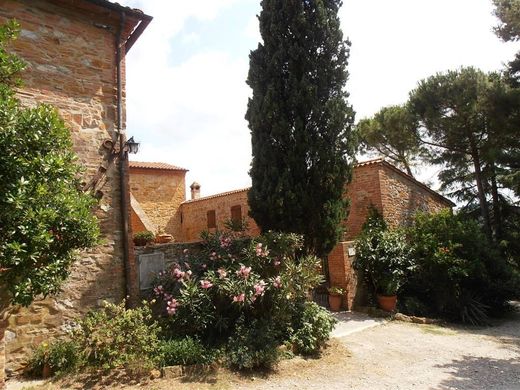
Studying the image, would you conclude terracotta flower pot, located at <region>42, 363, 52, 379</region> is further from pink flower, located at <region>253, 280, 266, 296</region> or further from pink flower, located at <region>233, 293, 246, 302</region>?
pink flower, located at <region>253, 280, 266, 296</region>

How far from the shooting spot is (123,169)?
260 inches

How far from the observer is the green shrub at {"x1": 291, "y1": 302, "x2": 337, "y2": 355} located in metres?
6.45

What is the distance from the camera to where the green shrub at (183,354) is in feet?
17.9

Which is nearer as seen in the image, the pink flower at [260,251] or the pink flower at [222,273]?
the pink flower at [222,273]

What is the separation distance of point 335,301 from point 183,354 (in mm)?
5897

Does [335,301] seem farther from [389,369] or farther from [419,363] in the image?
[389,369]

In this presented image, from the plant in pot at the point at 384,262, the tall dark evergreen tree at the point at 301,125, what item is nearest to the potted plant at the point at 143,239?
the tall dark evergreen tree at the point at 301,125

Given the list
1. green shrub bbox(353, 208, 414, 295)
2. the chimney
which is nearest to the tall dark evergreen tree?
green shrub bbox(353, 208, 414, 295)

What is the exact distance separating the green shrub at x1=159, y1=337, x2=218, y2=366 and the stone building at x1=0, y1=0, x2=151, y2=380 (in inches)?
52.8

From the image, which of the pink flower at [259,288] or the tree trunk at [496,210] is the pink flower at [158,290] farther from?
the tree trunk at [496,210]

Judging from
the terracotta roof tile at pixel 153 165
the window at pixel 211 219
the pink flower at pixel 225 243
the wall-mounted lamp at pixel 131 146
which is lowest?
the pink flower at pixel 225 243

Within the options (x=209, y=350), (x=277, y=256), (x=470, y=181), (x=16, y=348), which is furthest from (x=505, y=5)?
(x=16, y=348)

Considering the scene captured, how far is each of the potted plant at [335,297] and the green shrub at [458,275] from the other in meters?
2.04

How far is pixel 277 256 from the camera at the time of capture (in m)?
6.98
